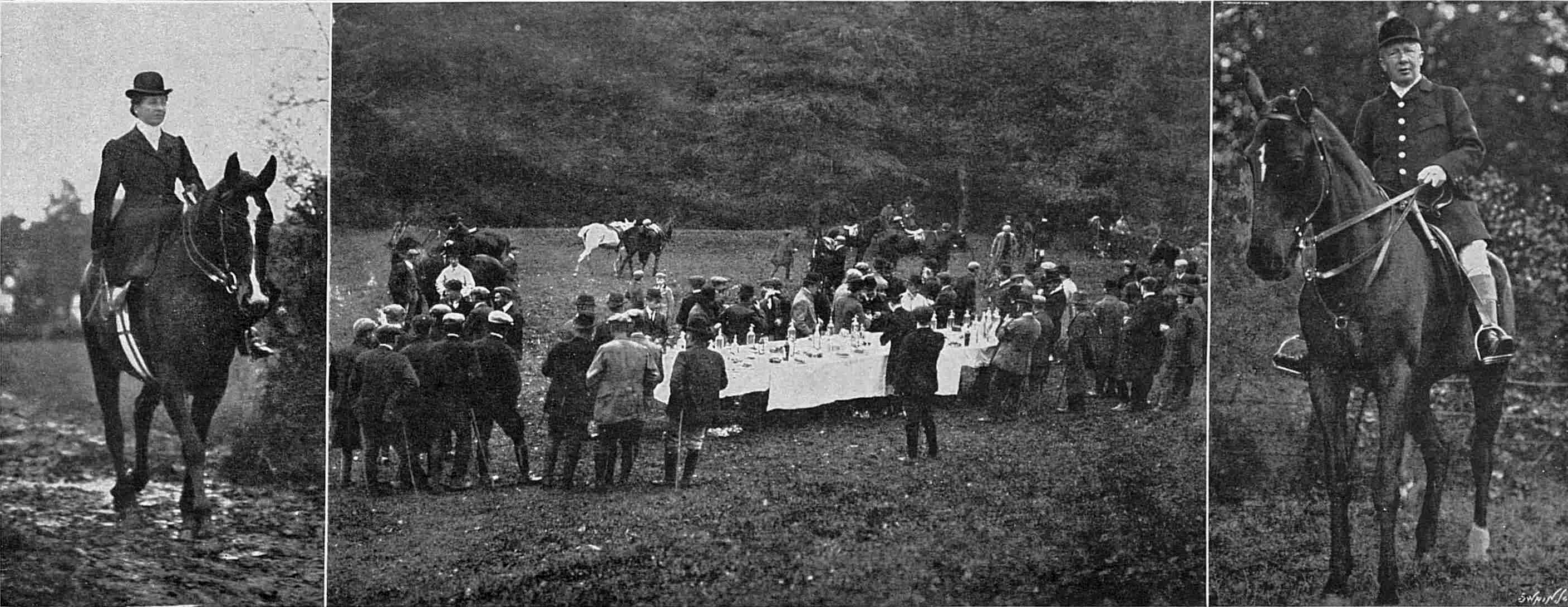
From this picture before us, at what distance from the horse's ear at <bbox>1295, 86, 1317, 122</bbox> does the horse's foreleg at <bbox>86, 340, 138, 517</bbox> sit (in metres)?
8.41

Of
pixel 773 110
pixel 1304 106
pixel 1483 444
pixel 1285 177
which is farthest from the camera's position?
pixel 773 110

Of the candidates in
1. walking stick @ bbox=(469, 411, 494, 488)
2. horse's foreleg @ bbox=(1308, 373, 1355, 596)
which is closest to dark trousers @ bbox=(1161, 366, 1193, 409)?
horse's foreleg @ bbox=(1308, 373, 1355, 596)

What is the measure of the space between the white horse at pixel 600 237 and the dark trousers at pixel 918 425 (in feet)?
7.73

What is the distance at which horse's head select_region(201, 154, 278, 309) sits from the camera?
10211 mm

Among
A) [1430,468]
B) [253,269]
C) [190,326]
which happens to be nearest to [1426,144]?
[1430,468]

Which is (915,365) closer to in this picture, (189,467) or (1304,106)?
(1304,106)

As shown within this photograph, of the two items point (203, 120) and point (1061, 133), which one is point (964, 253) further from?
point (203, 120)

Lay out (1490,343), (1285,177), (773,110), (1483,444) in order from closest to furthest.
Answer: (1285,177)
(1490,343)
(1483,444)
(773,110)

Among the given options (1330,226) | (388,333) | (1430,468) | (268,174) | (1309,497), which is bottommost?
(1309,497)

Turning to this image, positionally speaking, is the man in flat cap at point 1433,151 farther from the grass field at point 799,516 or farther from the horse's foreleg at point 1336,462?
the grass field at point 799,516

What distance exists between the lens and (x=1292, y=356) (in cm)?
1032

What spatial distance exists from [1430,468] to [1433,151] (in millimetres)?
2223

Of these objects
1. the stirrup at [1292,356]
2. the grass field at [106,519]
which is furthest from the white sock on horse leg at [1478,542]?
the grass field at [106,519]

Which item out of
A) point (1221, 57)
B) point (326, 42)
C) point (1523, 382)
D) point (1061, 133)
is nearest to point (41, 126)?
point (326, 42)
